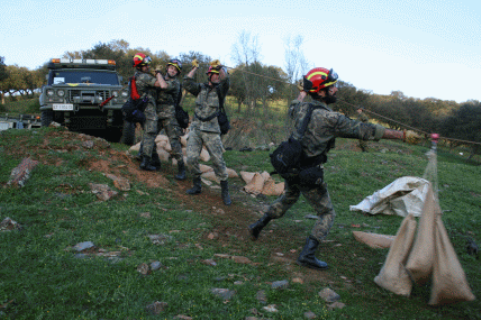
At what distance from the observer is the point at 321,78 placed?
12.0ft

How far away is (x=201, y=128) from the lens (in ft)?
19.4

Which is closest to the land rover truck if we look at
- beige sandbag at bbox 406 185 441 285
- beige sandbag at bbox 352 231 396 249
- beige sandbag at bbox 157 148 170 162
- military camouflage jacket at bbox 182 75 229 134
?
beige sandbag at bbox 157 148 170 162

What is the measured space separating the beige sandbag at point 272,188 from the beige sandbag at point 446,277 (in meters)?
4.69

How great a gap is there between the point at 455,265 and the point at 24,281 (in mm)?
3408

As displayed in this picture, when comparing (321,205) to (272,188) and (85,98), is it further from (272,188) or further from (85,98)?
(85,98)

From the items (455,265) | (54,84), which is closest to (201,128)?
(455,265)

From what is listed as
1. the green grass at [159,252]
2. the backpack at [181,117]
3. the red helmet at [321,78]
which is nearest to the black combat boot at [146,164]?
the green grass at [159,252]

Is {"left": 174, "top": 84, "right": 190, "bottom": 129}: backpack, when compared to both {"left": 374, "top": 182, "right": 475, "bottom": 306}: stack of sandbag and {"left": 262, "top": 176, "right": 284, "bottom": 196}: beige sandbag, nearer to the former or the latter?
{"left": 262, "top": 176, "right": 284, "bottom": 196}: beige sandbag

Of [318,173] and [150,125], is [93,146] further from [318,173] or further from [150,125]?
[318,173]

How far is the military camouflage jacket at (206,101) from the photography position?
585 centimetres

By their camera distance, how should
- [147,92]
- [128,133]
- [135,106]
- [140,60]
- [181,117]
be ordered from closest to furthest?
[140,60] < [135,106] < [147,92] < [181,117] < [128,133]

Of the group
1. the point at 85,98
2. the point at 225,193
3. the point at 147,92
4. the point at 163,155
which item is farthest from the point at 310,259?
the point at 85,98

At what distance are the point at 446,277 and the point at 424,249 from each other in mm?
252

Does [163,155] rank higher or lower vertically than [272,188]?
higher
